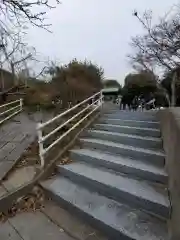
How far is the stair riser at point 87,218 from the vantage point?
2.95 metres

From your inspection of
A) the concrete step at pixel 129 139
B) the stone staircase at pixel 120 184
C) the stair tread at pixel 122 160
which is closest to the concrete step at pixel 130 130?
the stone staircase at pixel 120 184

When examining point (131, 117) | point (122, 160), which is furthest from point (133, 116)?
point (122, 160)

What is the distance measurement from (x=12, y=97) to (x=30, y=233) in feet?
33.6

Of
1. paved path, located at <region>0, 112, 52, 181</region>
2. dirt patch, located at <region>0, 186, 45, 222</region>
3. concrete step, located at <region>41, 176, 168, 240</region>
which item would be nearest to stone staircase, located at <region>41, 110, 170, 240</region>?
concrete step, located at <region>41, 176, 168, 240</region>

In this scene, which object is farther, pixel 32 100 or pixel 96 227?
pixel 32 100

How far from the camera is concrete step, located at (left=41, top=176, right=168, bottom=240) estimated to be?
2.85 meters

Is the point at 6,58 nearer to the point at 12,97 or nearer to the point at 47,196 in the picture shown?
the point at 12,97

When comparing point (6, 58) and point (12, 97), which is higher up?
point (6, 58)

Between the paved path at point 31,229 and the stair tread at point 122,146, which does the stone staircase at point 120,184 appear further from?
the paved path at point 31,229

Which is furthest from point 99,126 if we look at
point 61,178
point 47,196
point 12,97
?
point 12,97

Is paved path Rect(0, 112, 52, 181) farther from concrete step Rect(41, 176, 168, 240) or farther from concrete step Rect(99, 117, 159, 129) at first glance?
concrete step Rect(99, 117, 159, 129)

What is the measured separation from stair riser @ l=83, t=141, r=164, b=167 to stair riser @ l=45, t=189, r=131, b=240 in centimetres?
136

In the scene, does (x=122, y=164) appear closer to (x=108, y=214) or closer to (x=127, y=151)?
(x=127, y=151)

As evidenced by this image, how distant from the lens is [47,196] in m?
4.26
